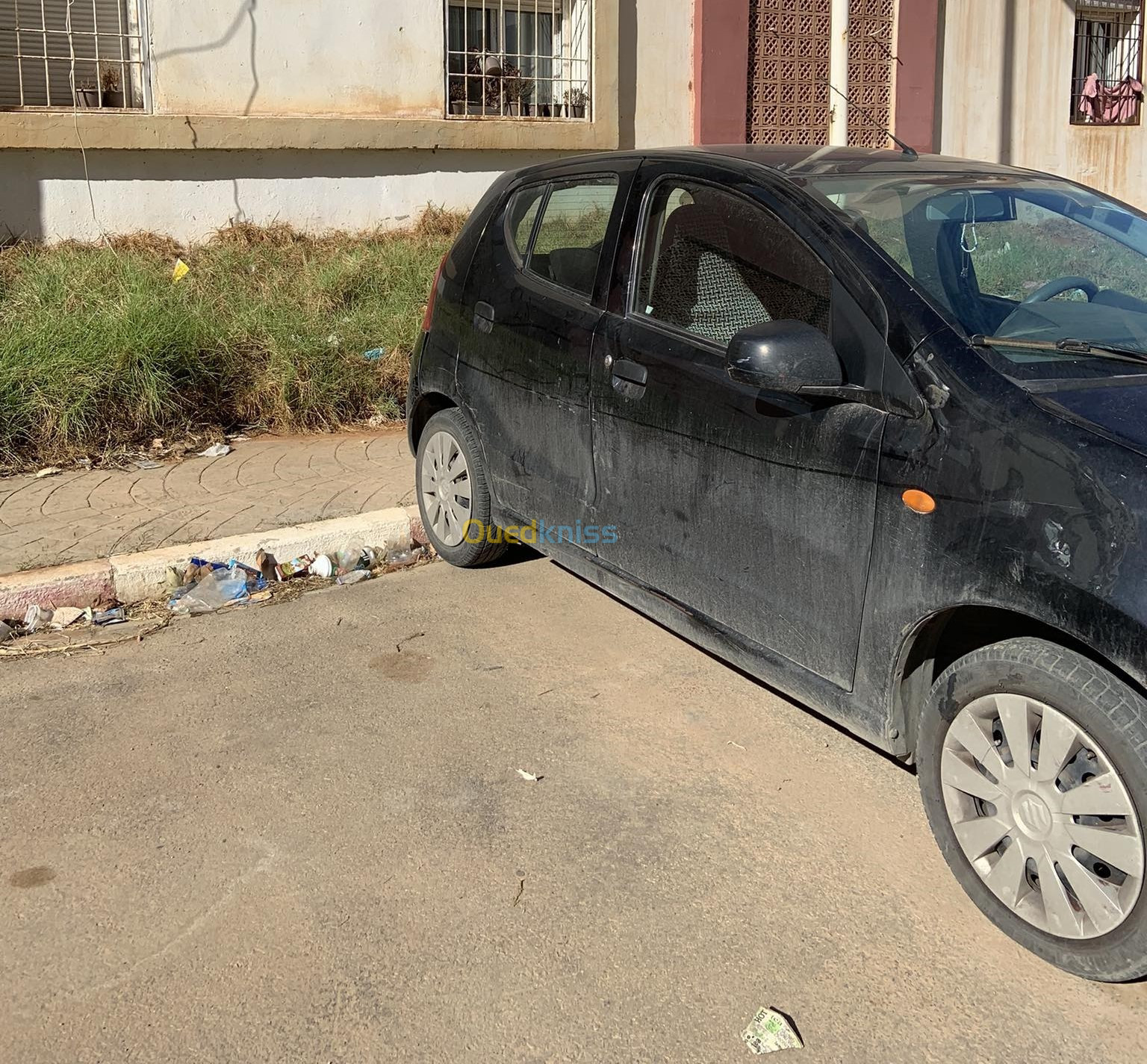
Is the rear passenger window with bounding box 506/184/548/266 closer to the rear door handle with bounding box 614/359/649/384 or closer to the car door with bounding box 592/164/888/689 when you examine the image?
the car door with bounding box 592/164/888/689

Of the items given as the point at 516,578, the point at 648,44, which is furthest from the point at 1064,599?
the point at 648,44

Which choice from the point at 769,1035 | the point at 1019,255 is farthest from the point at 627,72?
the point at 769,1035

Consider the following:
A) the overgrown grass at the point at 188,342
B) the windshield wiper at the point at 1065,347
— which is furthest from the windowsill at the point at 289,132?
the windshield wiper at the point at 1065,347

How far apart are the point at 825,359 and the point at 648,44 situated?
985cm

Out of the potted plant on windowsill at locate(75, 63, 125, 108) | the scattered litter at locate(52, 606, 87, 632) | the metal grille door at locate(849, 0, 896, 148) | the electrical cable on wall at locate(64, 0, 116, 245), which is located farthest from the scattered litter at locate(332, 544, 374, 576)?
the metal grille door at locate(849, 0, 896, 148)

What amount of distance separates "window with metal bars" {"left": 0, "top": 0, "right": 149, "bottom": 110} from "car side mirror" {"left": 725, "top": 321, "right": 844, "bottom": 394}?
26.9 ft

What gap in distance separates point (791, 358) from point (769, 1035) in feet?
5.16

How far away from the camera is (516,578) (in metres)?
5.36

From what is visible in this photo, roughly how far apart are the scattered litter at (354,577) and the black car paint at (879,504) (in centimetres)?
156

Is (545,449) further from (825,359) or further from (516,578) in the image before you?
(825,359)

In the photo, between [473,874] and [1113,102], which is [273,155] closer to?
[473,874]

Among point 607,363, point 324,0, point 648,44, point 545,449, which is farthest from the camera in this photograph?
point 648,44

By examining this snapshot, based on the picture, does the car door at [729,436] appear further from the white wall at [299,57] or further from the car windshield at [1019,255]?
the white wall at [299,57]

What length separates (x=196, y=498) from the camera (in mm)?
6094
